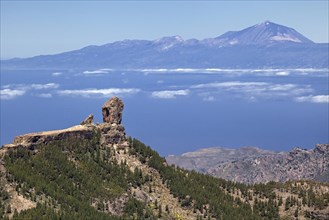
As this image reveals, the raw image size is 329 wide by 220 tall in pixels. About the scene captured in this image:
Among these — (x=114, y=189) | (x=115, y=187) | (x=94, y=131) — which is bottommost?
(x=114, y=189)

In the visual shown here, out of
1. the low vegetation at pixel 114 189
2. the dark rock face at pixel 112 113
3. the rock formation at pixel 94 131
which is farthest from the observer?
the dark rock face at pixel 112 113

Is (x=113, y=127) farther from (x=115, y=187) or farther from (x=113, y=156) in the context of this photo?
(x=115, y=187)

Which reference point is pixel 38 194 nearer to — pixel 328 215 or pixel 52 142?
pixel 52 142

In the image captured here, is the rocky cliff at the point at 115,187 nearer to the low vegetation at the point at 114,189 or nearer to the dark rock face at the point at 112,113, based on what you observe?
the low vegetation at the point at 114,189

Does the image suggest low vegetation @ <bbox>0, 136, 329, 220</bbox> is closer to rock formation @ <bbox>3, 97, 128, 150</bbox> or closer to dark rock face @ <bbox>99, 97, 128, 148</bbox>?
rock formation @ <bbox>3, 97, 128, 150</bbox>

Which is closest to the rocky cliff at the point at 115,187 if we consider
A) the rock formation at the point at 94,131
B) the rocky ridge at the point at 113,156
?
the rocky ridge at the point at 113,156

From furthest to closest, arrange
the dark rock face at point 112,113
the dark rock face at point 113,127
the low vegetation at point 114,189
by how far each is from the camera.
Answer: the dark rock face at point 112,113, the dark rock face at point 113,127, the low vegetation at point 114,189

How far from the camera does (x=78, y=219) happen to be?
228 ft

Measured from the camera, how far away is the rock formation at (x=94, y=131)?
8744 cm

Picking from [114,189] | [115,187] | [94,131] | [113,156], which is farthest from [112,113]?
[114,189]

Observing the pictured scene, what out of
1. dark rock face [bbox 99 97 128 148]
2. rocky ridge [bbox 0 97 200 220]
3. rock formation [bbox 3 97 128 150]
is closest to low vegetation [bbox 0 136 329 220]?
rocky ridge [bbox 0 97 200 220]

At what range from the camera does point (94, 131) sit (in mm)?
95875

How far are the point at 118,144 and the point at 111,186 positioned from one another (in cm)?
1238

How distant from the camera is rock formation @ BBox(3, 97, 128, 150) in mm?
87438
